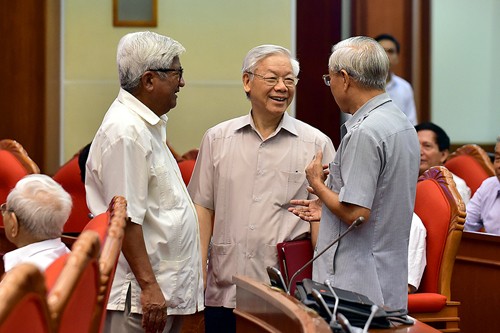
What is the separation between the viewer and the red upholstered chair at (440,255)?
11.5 ft

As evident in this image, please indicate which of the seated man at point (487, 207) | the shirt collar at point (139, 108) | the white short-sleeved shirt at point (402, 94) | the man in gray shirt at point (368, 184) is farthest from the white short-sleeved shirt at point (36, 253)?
the white short-sleeved shirt at point (402, 94)

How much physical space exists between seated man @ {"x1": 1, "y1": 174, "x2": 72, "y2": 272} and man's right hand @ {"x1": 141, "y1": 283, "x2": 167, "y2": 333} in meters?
0.27

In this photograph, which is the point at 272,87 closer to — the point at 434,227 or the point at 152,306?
the point at 434,227

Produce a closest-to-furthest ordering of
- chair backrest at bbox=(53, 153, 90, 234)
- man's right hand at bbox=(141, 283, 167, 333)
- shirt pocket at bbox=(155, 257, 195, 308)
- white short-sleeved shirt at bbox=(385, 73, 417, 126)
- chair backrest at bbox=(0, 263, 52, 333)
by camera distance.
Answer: chair backrest at bbox=(0, 263, 52, 333) → man's right hand at bbox=(141, 283, 167, 333) → shirt pocket at bbox=(155, 257, 195, 308) → chair backrest at bbox=(53, 153, 90, 234) → white short-sleeved shirt at bbox=(385, 73, 417, 126)

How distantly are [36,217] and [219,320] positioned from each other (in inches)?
40.3

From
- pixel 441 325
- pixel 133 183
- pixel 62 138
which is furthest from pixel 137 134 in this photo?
pixel 62 138

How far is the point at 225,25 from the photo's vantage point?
6.00 meters

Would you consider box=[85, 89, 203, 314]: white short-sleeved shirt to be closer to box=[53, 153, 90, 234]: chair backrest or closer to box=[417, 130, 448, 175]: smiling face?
box=[53, 153, 90, 234]: chair backrest

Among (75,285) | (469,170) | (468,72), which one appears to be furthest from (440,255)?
(468,72)


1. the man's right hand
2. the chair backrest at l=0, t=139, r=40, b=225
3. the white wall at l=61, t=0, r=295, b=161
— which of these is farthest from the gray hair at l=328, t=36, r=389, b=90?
the white wall at l=61, t=0, r=295, b=161

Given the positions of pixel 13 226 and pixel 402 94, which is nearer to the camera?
pixel 13 226

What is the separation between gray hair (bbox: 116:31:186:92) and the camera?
2.77 metres

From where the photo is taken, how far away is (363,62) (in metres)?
2.72

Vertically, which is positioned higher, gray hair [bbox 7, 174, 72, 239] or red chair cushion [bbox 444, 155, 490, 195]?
gray hair [bbox 7, 174, 72, 239]
